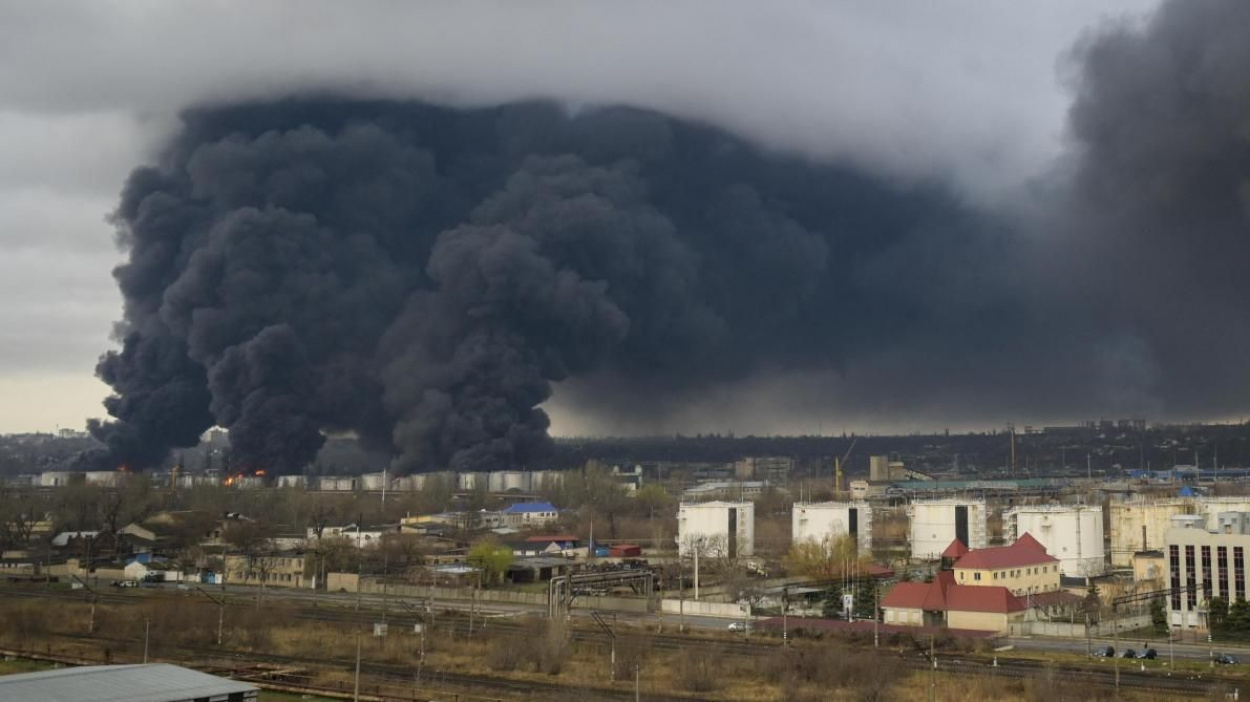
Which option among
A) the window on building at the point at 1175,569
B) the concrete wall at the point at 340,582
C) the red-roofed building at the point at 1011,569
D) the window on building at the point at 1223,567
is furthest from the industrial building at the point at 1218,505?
the concrete wall at the point at 340,582

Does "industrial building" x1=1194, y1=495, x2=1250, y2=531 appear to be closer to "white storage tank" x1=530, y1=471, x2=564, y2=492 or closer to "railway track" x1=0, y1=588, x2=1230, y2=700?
"railway track" x1=0, y1=588, x2=1230, y2=700

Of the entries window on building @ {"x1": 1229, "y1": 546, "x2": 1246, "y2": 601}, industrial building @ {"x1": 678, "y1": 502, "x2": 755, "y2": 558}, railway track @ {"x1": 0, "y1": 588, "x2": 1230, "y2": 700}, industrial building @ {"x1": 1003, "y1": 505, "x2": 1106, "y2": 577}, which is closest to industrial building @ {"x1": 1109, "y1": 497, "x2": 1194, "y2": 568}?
industrial building @ {"x1": 1003, "y1": 505, "x2": 1106, "y2": 577}

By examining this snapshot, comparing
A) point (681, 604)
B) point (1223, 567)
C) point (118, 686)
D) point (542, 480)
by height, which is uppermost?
point (542, 480)

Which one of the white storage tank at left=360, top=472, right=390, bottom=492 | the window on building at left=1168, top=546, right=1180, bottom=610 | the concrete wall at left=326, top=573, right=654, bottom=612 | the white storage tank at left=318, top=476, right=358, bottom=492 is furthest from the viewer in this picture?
the white storage tank at left=360, top=472, right=390, bottom=492

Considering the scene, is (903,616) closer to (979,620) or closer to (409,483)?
(979,620)

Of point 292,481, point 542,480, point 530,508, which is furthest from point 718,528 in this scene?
point 292,481

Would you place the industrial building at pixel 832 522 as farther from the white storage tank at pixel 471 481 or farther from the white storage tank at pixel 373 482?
the white storage tank at pixel 373 482
